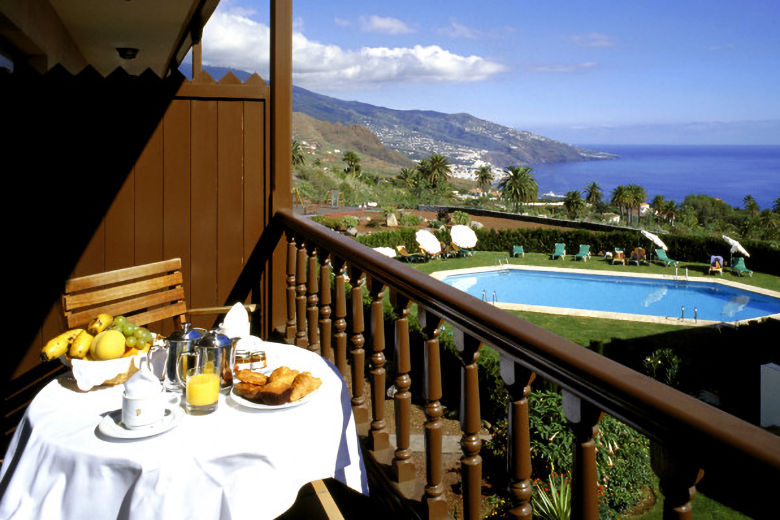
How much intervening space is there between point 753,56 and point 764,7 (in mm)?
32227

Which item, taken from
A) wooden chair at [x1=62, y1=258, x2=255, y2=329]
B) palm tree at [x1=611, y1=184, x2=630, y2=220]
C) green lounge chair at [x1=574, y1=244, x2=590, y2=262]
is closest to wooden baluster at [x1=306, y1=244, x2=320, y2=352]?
wooden chair at [x1=62, y1=258, x2=255, y2=329]

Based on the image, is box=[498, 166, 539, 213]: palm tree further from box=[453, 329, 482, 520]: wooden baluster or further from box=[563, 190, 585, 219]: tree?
box=[453, 329, 482, 520]: wooden baluster

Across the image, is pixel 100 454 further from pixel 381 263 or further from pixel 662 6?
pixel 662 6

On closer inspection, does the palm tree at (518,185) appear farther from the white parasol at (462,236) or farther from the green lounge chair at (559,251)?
the white parasol at (462,236)

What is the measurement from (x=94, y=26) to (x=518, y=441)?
249 inches

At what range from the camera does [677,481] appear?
0.72 m

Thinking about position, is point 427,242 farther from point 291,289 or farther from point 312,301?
point 312,301

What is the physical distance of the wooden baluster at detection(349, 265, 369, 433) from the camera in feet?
6.70

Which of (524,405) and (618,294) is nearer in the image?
(524,405)

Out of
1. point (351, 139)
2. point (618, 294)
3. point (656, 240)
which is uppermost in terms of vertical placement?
point (351, 139)

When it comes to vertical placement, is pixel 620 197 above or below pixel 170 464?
above

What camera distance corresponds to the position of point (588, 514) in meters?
0.92

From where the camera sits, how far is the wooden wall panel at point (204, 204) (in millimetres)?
3404

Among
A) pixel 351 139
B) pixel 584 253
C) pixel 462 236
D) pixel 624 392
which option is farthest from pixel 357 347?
pixel 351 139
